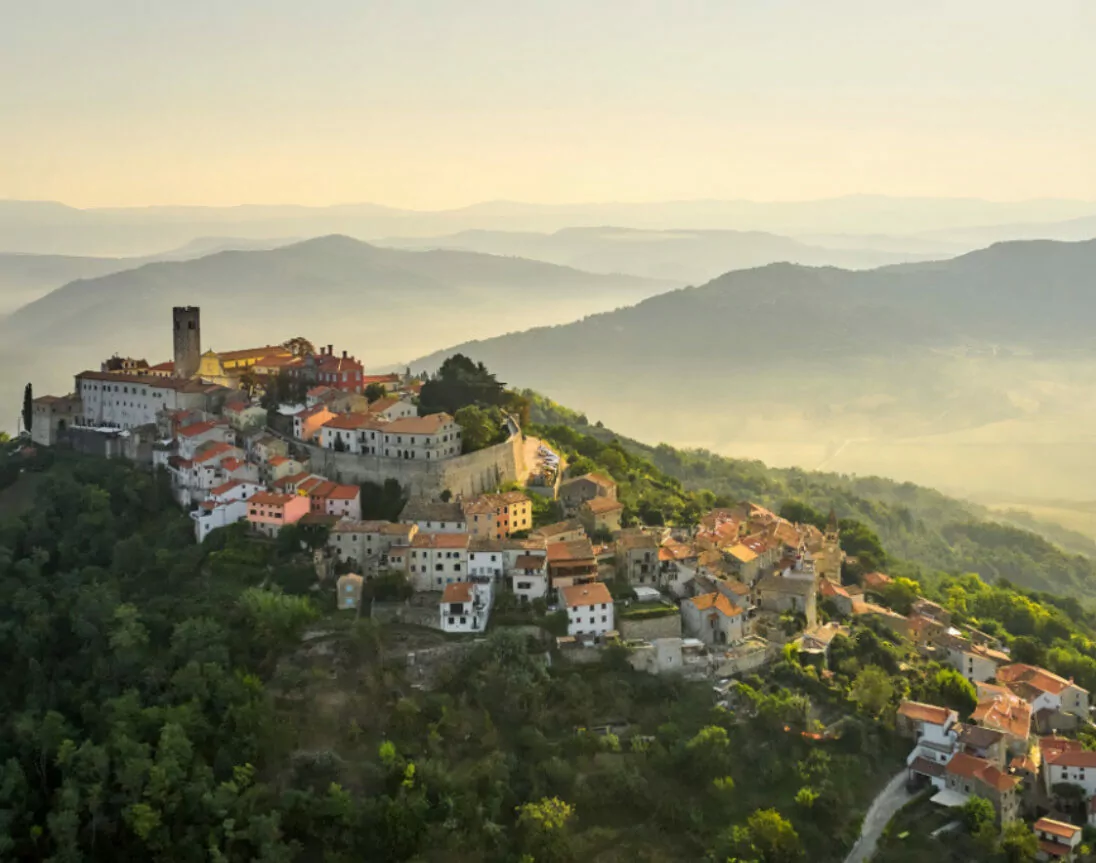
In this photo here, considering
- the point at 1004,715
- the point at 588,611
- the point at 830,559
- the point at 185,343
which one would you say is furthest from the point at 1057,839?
the point at 185,343

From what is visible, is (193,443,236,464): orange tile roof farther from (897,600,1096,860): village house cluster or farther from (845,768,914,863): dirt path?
(845,768,914,863): dirt path

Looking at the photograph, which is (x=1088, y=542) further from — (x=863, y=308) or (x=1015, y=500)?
(x=863, y=308)

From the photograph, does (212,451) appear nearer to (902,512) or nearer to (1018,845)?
(1018,845)

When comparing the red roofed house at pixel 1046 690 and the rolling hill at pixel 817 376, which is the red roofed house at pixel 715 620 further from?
the rolling hill at pixel 817 376

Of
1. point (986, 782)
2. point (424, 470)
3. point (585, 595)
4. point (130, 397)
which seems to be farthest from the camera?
point (130, 397)

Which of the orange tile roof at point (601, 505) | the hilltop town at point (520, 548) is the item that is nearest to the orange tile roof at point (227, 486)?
the hilltop town at point (520, 548)

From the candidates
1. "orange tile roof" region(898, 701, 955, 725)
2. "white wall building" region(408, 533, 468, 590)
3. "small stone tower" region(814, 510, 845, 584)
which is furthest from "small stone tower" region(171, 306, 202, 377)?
"orange tile roof" region(898, 701, 955, 725)
